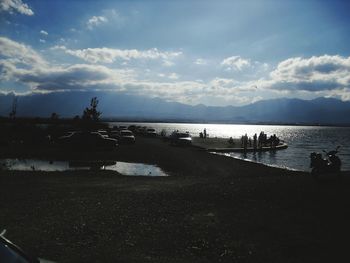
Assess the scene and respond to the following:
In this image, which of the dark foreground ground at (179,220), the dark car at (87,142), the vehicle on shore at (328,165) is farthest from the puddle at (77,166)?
the dark car at (87,142)

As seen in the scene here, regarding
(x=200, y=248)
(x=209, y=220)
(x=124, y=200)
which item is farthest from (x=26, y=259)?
(x=124, y=200)

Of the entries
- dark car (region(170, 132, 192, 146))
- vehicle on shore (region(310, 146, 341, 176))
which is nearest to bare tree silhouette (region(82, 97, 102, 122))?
dark car (region(170, 132, 192, 146))

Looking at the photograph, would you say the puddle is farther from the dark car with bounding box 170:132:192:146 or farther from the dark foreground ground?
the dark car with bounding box 170:132:192:146

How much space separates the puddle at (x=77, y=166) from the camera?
21281mm

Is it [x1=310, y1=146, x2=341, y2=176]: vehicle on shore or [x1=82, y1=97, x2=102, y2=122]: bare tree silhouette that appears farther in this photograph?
[x1=82, y1=97, x2=102, y2=122]: bare tree silhouette

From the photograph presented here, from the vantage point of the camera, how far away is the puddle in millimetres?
21281

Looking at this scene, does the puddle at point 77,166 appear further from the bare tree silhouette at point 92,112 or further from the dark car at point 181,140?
the bare tree silhouette at point 92,112

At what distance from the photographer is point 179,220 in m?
9.46

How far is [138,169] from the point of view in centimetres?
2222

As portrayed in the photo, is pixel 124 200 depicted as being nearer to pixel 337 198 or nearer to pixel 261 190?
pixel 261 190

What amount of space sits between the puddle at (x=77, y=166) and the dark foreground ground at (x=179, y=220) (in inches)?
205

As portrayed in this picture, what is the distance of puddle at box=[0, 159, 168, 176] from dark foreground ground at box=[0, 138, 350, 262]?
521 cm

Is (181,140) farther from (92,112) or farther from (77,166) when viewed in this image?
(92,112)

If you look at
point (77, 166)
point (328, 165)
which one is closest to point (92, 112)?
point (77, 166)
